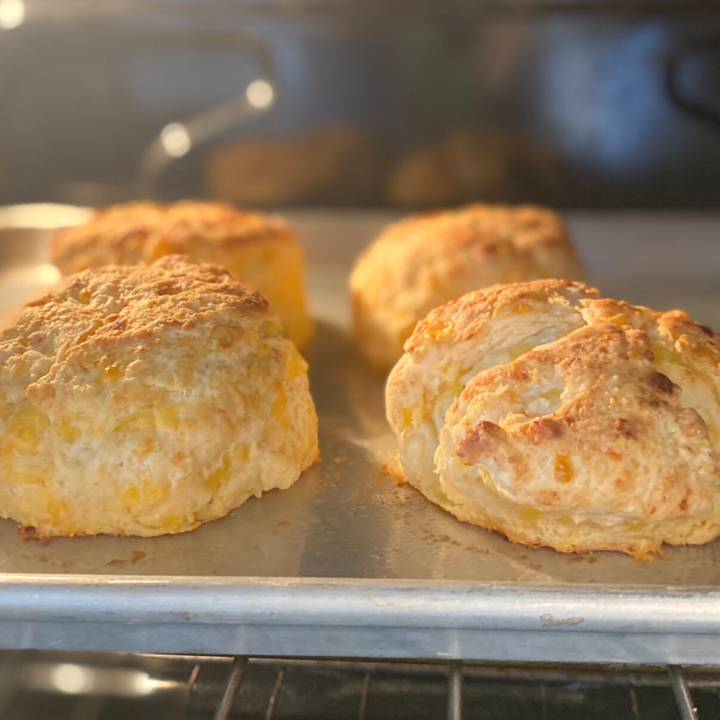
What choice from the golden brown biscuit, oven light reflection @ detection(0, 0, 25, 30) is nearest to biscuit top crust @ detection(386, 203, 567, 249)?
the golden brown biscuit

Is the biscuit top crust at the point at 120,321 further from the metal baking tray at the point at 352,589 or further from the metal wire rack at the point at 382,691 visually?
the metal wire rack at the point at 382,691

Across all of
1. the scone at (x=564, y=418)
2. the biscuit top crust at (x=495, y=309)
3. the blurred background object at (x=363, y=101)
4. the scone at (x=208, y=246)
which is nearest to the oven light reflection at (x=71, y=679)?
the scone at (x=564, y=418)

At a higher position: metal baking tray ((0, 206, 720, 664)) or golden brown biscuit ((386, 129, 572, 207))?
golden brown biscuit ((386, 129, 572, 207))

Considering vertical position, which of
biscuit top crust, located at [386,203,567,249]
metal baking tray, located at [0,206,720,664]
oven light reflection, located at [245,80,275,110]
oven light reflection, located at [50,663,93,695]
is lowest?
oven light reflection, located at [50,663,93,695]

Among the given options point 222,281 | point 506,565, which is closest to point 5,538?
point 222,281

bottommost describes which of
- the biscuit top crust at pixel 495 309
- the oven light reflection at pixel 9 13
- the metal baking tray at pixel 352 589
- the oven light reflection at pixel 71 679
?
the oven light reflection at pixel 71 679

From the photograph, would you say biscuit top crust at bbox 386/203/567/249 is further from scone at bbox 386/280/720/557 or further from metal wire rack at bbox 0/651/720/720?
metal wire rack at bbox 0/651/720/720

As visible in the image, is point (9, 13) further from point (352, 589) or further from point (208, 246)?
point (352, 589)

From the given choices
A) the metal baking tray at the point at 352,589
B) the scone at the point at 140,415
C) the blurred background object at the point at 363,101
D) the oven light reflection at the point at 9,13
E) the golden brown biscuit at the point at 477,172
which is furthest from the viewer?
the golden brown biscuit at the point at 477,172
